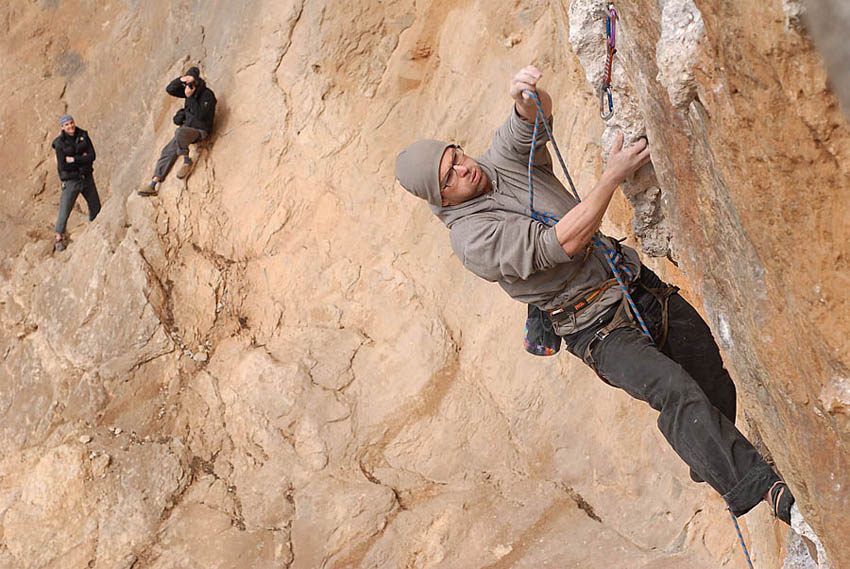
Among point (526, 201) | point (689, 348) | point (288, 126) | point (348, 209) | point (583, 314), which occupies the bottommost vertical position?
point (348, 209)

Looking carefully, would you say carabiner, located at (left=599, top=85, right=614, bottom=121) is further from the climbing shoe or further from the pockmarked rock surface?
the climbing shoe

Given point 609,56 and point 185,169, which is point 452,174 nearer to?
point 609,56

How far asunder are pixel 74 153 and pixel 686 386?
258 inches

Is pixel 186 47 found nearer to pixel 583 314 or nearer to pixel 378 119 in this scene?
pixel 378 119

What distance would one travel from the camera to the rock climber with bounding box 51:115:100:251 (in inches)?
297

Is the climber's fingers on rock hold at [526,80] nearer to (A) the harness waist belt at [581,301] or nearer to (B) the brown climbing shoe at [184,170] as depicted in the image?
(A) the harness waist belt at [581,301]

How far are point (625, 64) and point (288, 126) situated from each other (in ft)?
14.5

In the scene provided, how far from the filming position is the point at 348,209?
6.34 metres

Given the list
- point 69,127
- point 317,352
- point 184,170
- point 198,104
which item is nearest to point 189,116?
point 198,104

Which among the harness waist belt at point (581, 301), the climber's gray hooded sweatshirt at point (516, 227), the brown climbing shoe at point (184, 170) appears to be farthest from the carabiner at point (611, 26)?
the brown climbing shoe at point (184, 170)

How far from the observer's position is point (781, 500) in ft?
7.95

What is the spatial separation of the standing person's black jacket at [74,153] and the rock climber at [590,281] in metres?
5.59

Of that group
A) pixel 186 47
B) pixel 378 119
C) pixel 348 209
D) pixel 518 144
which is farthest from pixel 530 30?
pixel 186 47

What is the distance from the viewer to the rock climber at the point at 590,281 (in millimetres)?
2514
